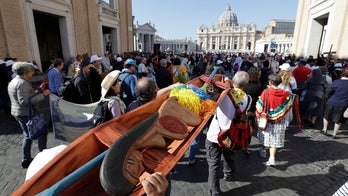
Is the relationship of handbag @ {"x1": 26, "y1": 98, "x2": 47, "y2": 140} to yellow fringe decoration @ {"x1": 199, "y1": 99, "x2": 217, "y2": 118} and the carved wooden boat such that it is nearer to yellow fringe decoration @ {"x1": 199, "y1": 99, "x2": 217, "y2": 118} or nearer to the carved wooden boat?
the carved wooden boat

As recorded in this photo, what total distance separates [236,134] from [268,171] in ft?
5.40

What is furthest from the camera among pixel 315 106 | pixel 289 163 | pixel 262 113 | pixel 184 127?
pixel 315 106

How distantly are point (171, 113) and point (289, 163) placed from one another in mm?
3615

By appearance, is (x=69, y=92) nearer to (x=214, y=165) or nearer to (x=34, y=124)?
(x=34, y=124)

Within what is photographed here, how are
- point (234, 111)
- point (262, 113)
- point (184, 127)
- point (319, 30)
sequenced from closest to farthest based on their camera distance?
point (184, 127) < point (234, 111) < point (262, 113) < point (319, 30)

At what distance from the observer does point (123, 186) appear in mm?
800

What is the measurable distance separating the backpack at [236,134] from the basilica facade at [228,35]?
4605 inches

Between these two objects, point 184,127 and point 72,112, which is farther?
point 72,112

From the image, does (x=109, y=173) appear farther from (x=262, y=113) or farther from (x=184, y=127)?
(x=262, y=113)

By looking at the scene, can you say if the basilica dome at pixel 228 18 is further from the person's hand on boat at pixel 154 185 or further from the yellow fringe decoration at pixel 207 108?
the person's hand on boat at pixel 154 185

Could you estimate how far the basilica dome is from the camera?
124875mm

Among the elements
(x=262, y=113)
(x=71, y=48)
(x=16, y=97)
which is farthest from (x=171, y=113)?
(x=71, y=48)

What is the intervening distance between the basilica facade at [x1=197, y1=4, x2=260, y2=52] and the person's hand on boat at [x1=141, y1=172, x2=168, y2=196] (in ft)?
390

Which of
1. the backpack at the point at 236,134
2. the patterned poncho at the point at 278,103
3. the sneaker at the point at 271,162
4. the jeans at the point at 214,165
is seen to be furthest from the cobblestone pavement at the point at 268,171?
the patterned poncho at the point at 278,103
